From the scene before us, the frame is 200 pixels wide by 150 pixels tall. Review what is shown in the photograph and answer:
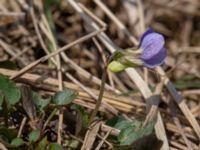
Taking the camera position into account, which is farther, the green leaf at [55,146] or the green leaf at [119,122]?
the green leaf at [119,122]

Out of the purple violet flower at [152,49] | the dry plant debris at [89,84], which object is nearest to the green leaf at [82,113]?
the dry plant debris at [89,84]

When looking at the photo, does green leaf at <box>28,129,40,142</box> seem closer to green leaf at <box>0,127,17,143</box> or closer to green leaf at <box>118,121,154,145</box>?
green leaf at <box>0,127,17,143</box>

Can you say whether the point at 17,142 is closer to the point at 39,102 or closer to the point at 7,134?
the point at 7,134

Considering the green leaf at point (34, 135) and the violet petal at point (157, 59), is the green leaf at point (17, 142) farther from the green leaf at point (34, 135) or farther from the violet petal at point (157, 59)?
the violet petal at point (157, 59)

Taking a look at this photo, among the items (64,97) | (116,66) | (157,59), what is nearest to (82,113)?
(64,97)

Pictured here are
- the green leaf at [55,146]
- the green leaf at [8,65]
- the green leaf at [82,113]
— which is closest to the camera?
the green leaf at [55,146]

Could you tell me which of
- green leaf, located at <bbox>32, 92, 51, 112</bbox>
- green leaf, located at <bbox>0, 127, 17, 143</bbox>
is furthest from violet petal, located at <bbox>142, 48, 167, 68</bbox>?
green leaf, located at <bbox>0, 127, 17, 143</bbox>
